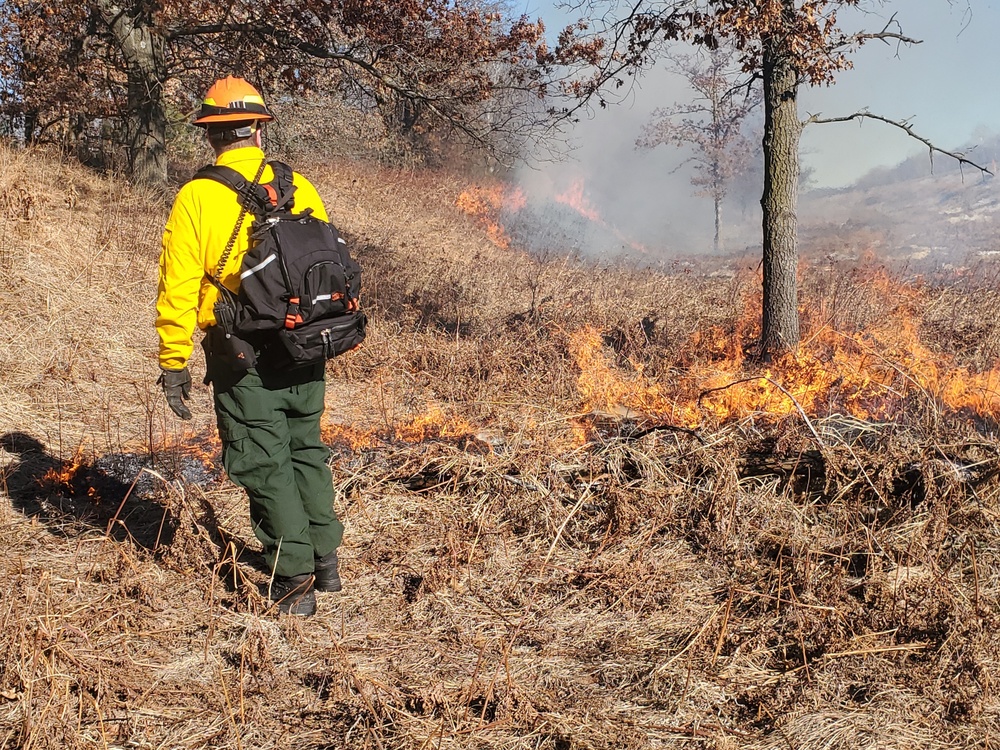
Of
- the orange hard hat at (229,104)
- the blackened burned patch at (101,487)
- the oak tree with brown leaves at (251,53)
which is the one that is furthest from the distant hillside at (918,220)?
the blackened burned patch at (101,487)

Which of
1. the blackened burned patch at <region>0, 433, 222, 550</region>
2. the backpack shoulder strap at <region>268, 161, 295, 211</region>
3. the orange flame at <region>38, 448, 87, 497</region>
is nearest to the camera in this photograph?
the backpack shoulder strap at <region>268, 161, 295, 211</region>

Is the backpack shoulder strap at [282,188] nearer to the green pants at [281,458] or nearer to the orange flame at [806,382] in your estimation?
Answer: the green pants at [281,458]

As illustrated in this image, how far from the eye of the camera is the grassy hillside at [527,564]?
107 inches

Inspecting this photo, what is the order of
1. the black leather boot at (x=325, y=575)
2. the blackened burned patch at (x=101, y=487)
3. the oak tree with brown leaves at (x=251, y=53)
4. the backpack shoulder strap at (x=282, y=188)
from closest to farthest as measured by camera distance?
1. the backpack shoulder strap at (x=282, y=188)
2. the black leather boot at (x=325, y=575)
3. the blackened burned patch at (x=101, y=487)
4. the oak tree with brown leaves at (x=251, y=53)

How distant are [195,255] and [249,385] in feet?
1.90

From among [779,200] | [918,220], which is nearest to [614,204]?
[918,220]

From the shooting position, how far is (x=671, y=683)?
2.91 m

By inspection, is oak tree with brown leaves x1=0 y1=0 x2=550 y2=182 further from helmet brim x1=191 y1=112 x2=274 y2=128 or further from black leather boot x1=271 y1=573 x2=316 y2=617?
black leather boot x1=271 y1=573 x2=316 y2=617

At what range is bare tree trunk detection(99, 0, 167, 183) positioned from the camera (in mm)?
11070

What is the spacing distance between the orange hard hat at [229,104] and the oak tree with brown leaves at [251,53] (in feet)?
22.6

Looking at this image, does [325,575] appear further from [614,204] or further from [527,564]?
[614,204]

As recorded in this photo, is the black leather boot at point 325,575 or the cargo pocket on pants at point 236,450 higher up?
the cargo pocket on pants at point 236,450

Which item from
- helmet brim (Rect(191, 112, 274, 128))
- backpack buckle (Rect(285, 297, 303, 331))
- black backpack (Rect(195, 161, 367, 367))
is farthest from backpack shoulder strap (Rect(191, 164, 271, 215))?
backpack buckle (Rect(285, 297, 303, 331))

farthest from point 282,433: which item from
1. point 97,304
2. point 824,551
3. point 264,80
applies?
point 264,80
